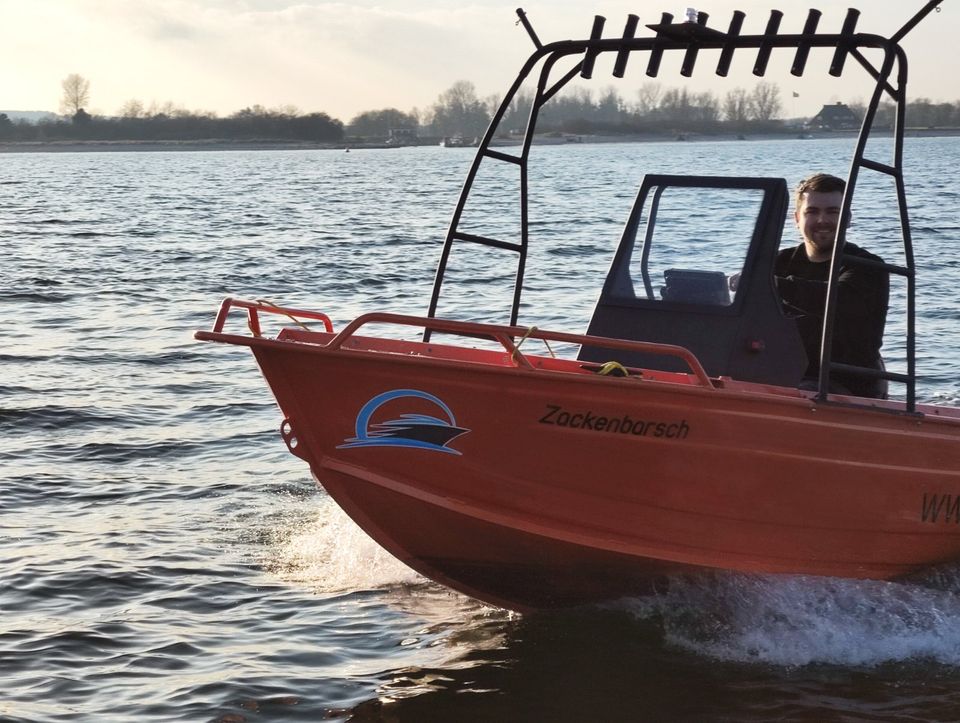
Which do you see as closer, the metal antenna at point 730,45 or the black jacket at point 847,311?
the metal antenna at point 730,45

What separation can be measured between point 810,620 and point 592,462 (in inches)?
62.9

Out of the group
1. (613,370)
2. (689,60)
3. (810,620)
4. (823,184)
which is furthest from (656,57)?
(810,620)

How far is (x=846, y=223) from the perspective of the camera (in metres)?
6.05

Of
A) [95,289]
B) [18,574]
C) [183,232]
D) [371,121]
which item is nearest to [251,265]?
[95,289]

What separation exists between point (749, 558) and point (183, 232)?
30.1m

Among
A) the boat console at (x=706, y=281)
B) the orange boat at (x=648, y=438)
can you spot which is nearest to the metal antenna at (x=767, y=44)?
the orange boat at (x=648, y=438)

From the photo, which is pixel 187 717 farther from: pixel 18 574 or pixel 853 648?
pixel 853 648

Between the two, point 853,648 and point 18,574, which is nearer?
point 853,648

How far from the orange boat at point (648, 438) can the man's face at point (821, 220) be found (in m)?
0.51

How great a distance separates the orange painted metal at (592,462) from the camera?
6.04 metres

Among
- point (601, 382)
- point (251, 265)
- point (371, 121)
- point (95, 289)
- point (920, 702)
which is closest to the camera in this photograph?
point (601, 382)

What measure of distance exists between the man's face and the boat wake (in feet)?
5.96

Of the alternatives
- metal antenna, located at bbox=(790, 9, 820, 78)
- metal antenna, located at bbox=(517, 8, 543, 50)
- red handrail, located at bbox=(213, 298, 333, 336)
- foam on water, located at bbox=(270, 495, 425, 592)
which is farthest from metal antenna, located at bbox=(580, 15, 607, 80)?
foam on water, located at bbox=(270, 495, 425, 592)

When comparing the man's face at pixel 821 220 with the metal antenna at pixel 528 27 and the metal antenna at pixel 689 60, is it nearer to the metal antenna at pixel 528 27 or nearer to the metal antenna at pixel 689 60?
the metal antenna at pixel 689 60
